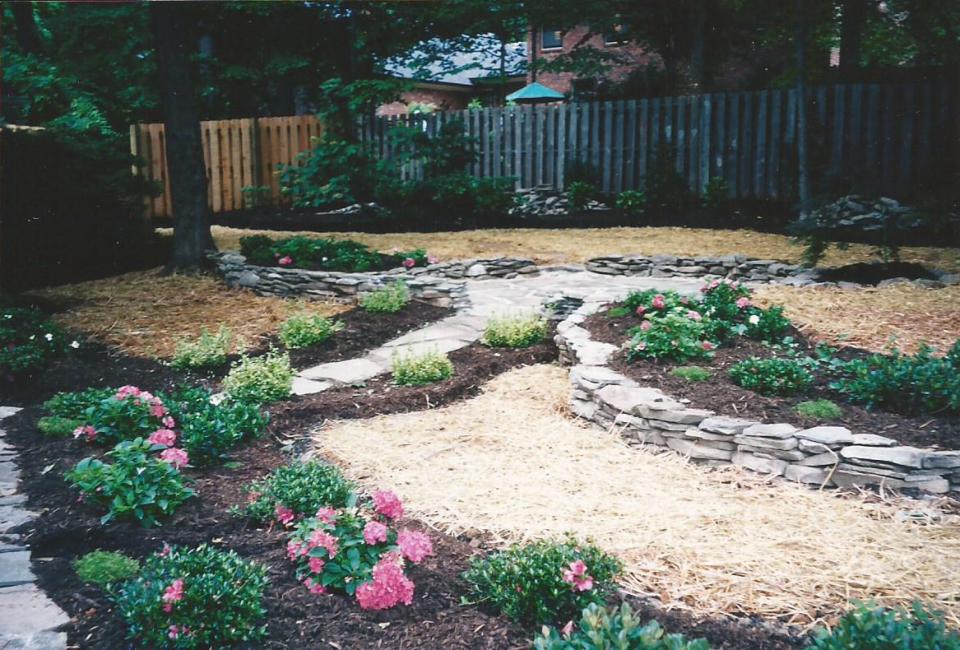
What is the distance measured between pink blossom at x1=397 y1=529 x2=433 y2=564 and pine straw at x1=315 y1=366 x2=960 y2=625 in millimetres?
437

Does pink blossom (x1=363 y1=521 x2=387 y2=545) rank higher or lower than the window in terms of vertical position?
lower

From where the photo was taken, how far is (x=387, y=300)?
23.5 ft

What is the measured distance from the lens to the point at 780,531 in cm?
336

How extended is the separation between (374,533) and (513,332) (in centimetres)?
356

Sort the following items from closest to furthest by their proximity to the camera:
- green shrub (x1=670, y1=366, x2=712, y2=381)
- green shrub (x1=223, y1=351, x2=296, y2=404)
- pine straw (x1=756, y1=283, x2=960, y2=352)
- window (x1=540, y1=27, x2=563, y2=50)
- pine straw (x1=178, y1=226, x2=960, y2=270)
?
green shrub (x1=670, y1=366, x2=712, y2=381), green shrub (x1=223, y1=351, x2=296, y2=404), pine straw (x1=756, y1=283, x2=960, y2=352), pine straw (x1=178, y1=226, x2=960, y2=270), window (x1=540, y1=27, x2=563, y2=50)

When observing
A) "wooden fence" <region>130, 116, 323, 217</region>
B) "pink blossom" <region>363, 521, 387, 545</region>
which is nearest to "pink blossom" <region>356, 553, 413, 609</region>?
"pink blossom" <region>363, 521, 387, 545</region>

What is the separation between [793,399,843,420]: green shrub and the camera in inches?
163

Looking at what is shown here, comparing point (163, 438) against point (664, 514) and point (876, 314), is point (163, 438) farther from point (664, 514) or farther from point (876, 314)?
point (876, 314)

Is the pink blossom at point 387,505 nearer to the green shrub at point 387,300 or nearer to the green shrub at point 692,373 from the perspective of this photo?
the green shrub at point 692,373

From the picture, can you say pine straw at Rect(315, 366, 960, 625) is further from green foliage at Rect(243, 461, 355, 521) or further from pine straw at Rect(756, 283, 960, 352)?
pine straw at Rect(756, 283, 960, 352)

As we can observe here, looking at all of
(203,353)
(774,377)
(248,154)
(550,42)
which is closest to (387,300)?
(203,353)

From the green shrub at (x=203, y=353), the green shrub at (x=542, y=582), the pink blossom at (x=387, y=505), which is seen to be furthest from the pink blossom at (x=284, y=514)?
the green shrub at (x=203, y=353)

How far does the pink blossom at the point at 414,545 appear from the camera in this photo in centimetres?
287

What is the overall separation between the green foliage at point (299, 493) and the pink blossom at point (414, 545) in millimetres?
316
